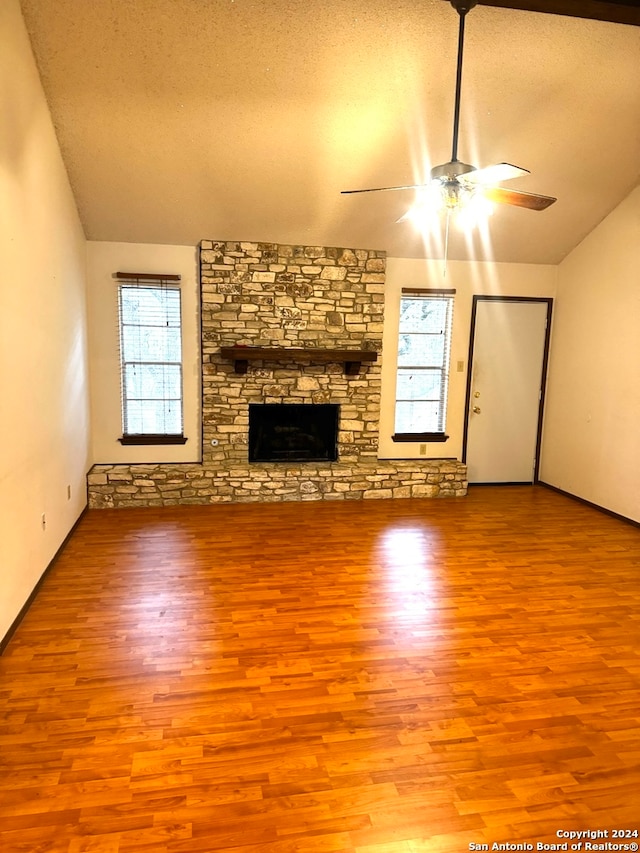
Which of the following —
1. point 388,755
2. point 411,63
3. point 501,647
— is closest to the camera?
point 388,755

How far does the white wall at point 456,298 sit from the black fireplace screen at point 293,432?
58 centimetres

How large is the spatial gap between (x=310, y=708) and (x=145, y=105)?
12.6 ft

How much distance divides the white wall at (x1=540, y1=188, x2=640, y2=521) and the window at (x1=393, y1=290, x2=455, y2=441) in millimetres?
1242

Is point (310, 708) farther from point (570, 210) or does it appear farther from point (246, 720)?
point (570, 210)

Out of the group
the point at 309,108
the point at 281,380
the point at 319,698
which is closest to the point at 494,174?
the point at 309,108

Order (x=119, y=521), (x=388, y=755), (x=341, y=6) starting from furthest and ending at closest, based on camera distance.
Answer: (x=119, y=521)
(x=341, y=6)
(x=388, y=755)

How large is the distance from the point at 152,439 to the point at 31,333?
2291 millimetres

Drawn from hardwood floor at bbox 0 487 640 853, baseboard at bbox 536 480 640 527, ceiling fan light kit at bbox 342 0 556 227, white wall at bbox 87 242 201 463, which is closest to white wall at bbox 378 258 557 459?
baseboard at bbox 536 480 640 527

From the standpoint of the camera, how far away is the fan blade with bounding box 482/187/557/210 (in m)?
2.93

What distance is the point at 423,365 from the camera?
607cm

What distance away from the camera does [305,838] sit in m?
1.82

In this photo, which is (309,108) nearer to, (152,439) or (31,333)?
(31,333)

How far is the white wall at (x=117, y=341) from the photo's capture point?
5.29m

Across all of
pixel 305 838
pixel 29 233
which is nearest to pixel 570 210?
pixel 29 233
